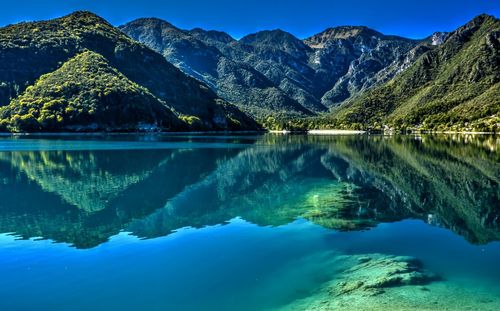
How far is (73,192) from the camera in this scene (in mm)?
34938

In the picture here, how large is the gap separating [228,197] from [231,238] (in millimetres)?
12865

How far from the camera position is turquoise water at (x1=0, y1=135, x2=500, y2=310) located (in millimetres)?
14117

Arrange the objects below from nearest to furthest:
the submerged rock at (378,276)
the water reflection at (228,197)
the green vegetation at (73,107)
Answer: the submerged rock at (378,276) < the water reflection at (228,197) < the green vegetation at (73,107)

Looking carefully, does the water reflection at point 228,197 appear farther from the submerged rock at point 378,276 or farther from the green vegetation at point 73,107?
the green vegetation at point 73,107

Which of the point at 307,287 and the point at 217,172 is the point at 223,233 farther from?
the point at 217,172

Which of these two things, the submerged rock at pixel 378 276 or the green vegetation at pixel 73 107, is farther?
the green vegetation at pixel 73 107

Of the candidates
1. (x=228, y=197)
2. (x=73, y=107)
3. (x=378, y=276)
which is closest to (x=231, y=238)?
(x=378, y=276)

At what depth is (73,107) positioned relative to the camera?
173125 mm

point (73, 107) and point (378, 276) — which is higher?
point (73, 107)

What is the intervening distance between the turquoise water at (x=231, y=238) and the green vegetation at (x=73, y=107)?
13436 centimetres

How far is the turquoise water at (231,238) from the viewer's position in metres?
14.1

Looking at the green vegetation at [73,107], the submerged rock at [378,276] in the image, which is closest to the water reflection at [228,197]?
the submerged rock at [378,276]

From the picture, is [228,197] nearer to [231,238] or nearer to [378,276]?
[231,238]

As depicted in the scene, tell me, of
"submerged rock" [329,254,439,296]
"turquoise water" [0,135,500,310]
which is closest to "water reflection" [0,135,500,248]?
"turquoise water" [0,135,500,310]
